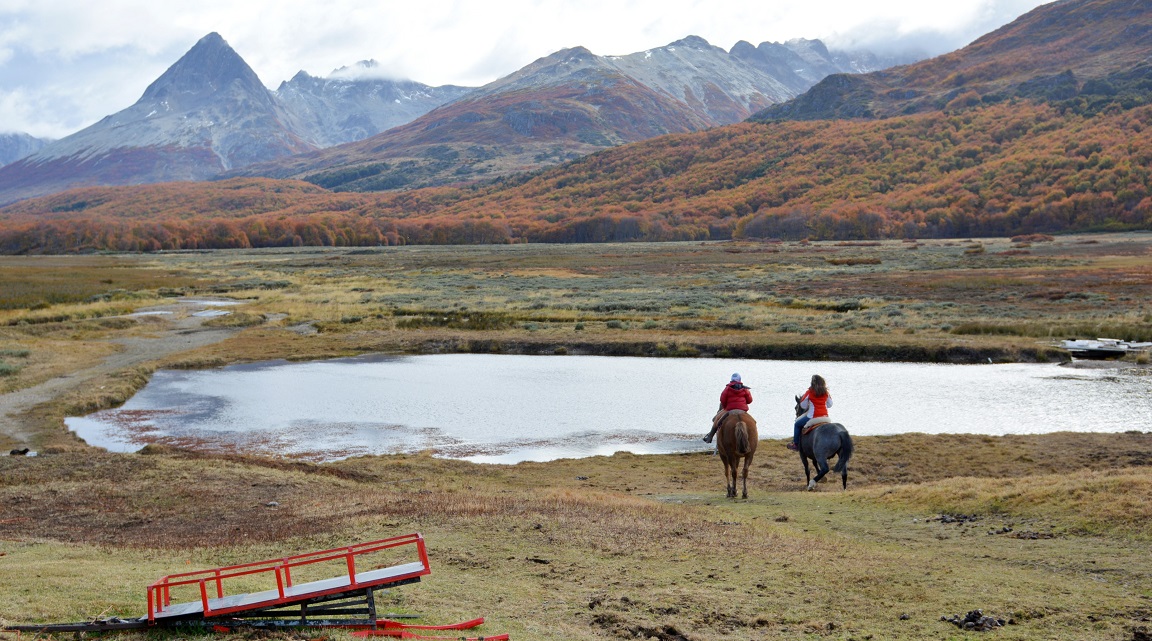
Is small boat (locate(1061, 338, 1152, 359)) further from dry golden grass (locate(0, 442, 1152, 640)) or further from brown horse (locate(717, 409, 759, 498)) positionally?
brown horse (locate(717, 409, 759, 498))

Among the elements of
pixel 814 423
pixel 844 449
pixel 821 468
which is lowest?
pixel 821 468

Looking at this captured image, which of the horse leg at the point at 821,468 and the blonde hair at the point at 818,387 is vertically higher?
the blonde hair at the point at 818,387

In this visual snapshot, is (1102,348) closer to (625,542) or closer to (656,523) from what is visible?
(656,523)

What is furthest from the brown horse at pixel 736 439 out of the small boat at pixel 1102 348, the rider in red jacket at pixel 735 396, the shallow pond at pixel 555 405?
the small boat at pixel 1102 348

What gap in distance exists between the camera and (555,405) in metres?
30.6

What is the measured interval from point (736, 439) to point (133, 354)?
33.4m

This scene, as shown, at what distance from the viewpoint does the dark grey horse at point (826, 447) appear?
59.1 feet

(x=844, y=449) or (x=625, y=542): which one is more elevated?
(x=844, y=449)

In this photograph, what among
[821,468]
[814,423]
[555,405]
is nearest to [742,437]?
[814,423]

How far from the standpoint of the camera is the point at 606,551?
41.4ft

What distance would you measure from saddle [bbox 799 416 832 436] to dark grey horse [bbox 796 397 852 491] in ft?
0.25

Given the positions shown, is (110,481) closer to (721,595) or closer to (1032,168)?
(721,595)

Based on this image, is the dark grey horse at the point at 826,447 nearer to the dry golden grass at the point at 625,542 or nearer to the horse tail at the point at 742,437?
the dry golden grass at the point at 625,542

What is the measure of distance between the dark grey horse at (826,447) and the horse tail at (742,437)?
1748 millimetres
